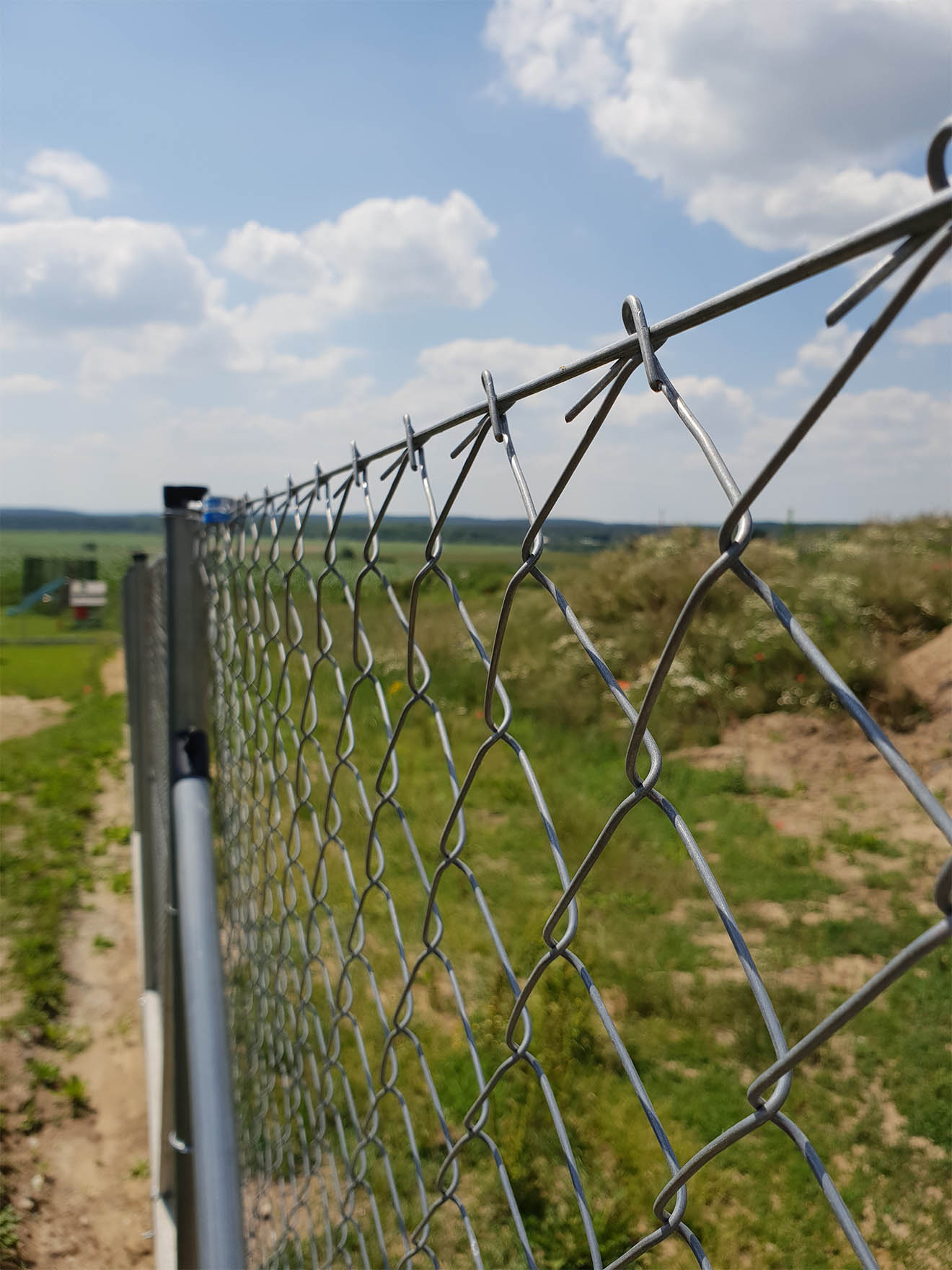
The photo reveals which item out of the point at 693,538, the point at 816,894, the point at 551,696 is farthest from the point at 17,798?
the point at 693,538

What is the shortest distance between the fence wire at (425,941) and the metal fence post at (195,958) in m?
0.07

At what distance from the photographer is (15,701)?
9180 millimetres

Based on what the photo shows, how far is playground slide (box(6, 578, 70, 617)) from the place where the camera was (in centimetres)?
1703

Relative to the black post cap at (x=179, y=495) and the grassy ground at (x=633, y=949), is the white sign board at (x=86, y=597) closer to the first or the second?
the grassy ground at (x=633, y=949)

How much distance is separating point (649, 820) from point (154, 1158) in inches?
144

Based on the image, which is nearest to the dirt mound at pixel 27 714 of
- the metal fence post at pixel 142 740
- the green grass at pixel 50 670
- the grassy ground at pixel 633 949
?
the green grass at pixel 50 670

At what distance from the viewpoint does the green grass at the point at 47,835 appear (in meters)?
3.55

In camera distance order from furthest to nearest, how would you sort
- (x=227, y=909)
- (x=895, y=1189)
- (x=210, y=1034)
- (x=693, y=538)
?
(x=693, y=538)
(x=895, y=1189)
(x=227, y=909)
(x=210, y=1034)

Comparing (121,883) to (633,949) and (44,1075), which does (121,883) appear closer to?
(44,1075)

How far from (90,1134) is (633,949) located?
224cm

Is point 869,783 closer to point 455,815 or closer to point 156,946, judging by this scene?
point 156,946

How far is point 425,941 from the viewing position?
0.82m

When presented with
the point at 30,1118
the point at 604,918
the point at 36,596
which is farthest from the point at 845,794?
the point at 36,596

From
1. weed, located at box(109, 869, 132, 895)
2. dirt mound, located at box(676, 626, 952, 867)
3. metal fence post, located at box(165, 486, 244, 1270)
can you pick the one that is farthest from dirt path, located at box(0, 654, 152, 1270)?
dirt mound, located at box(676, 626, 952, 867)
